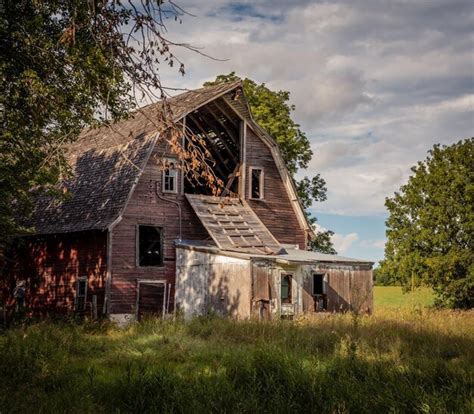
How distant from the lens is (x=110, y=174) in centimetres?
2520

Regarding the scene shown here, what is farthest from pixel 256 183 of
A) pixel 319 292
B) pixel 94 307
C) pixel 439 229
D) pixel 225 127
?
pixel 439 229

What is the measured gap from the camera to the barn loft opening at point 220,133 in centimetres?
2641

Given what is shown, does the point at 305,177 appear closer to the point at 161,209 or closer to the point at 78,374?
the point at 161,209

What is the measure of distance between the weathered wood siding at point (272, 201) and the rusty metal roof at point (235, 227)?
1181 millimetres

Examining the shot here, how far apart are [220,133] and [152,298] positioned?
814 cm

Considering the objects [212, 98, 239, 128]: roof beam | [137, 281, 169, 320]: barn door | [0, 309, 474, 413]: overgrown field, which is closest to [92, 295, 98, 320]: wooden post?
[137, 281, 169, 320]: barn door

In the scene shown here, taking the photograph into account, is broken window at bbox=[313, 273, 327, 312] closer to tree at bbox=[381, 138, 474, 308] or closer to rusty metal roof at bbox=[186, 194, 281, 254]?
rusty metal roof at bbox=[186, 194, 281, 254]

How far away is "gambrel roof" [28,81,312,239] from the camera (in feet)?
78.0

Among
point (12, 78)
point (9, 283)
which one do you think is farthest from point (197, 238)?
point (12, 78)

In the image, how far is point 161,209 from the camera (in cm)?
2491

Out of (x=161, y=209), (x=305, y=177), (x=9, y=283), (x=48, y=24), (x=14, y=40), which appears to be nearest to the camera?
(x=14, y=40)

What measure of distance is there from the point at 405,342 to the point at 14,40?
408 inches

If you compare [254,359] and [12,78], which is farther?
[12,78]

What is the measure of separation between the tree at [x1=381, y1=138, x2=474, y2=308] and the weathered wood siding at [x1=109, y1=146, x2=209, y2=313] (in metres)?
15.0
